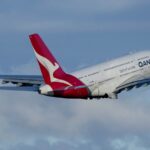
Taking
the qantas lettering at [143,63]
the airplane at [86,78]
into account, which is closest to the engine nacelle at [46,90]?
the airplane at [86,78]

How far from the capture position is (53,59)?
91562 millimetres

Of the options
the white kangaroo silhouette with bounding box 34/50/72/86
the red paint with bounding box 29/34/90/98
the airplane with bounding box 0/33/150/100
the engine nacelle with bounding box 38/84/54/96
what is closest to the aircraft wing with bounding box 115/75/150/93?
the airplane with bounding box 0/33/150/100

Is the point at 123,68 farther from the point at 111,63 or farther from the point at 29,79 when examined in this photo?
the point at 29,79

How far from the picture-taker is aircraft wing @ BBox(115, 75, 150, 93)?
310ft

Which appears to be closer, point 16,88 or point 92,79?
point 16,88

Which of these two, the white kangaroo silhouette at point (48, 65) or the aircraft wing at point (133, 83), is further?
the aircraft wing at point (133, 83)

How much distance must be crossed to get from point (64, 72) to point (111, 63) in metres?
6.62

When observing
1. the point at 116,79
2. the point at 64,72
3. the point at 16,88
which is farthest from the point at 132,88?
the point at 16,88

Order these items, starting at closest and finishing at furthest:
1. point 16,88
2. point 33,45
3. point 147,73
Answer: point 16,88 → point 33,45 → point 147,73

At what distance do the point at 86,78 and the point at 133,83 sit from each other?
633 centimetres

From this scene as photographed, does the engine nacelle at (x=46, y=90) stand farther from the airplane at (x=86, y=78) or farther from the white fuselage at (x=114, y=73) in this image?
the white fuselage at (x=114, y=73)

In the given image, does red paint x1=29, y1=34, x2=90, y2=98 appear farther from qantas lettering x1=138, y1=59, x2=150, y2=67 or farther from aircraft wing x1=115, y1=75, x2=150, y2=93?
qantas lettering x1=138, y1=59, x2=150, y2=67

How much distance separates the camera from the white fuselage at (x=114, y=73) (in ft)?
308

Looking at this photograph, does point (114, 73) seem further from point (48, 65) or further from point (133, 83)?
point (48, 65)
